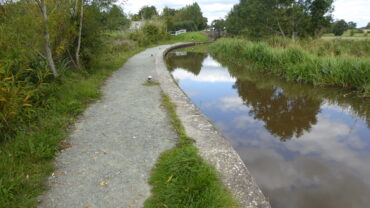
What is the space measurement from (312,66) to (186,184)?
8045 millimetres

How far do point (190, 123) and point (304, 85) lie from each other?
6.04 meters

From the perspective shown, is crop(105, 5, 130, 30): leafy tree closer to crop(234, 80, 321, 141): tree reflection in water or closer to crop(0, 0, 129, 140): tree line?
crop(0, 0, 129, 140): tree line

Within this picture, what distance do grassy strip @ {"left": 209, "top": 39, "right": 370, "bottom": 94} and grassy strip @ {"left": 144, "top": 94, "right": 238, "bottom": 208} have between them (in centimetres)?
635

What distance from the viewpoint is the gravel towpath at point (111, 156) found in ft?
8.48

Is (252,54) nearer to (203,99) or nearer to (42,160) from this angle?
(203,99)

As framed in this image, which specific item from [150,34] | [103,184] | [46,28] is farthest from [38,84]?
[150,34]

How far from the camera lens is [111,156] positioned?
336 cm

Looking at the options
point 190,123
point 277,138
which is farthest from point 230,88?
point 190,123

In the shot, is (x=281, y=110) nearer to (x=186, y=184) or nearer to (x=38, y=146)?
(x=186, y=184)

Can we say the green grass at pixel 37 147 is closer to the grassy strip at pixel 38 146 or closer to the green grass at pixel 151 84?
the grassy strip at pixel 38 146

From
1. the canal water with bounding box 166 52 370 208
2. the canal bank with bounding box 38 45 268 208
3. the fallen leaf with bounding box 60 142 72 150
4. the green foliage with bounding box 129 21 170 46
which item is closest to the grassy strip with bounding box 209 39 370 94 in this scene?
the canal water with bounding box 166 52 370 208

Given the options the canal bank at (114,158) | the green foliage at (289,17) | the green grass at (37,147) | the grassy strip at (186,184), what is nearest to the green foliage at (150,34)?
the green foliage at (289,17)

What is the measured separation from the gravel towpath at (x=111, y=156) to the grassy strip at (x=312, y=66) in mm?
5884

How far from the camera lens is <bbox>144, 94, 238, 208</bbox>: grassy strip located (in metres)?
2.45
